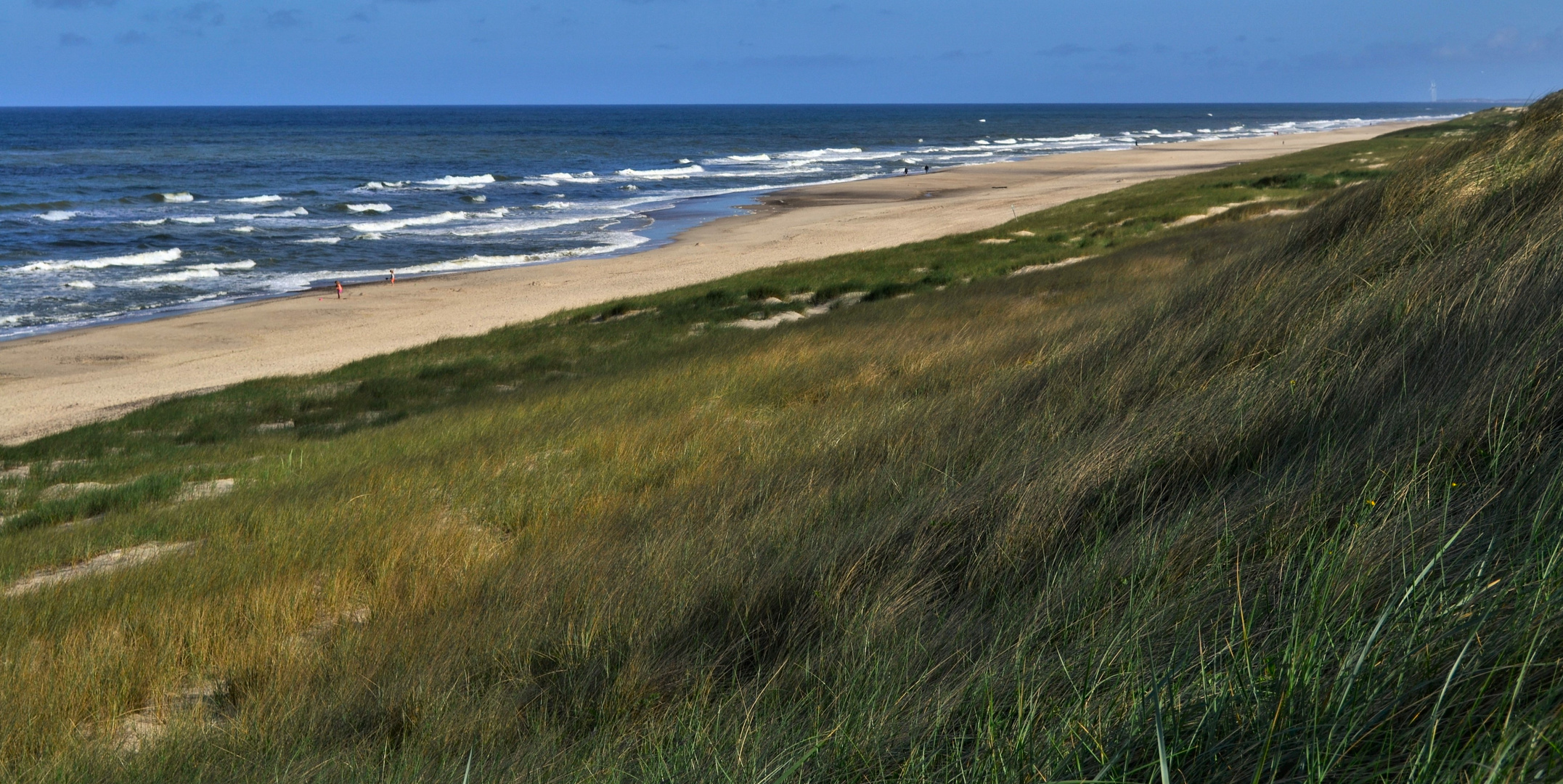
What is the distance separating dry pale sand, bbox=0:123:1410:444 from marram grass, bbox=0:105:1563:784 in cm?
1123

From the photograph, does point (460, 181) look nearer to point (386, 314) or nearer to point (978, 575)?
point (386, 314)

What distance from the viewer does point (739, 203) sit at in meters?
50.3

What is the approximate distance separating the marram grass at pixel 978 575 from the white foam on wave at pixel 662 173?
60.6m

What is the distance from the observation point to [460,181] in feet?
206

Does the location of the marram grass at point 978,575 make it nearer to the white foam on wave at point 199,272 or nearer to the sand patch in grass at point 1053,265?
the sand patch in grass at point 1053,265

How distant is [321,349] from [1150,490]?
19910mm

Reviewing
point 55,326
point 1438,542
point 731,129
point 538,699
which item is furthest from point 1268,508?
point 731,129

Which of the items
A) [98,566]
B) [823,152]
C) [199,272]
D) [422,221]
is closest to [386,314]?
[199,272]

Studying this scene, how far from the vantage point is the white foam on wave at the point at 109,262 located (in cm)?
3033

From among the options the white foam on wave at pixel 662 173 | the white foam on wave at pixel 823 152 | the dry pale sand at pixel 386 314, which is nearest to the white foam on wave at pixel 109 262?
the dry pale sand at pixel 386 314

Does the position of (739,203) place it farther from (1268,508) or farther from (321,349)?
(1268,508)

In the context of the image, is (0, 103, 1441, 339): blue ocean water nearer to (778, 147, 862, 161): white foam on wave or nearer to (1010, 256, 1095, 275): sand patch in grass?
(778, 147, 862, 161): white foam on wave

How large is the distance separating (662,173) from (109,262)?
40647 mm

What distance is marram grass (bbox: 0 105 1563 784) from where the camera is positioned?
2.11 meters
